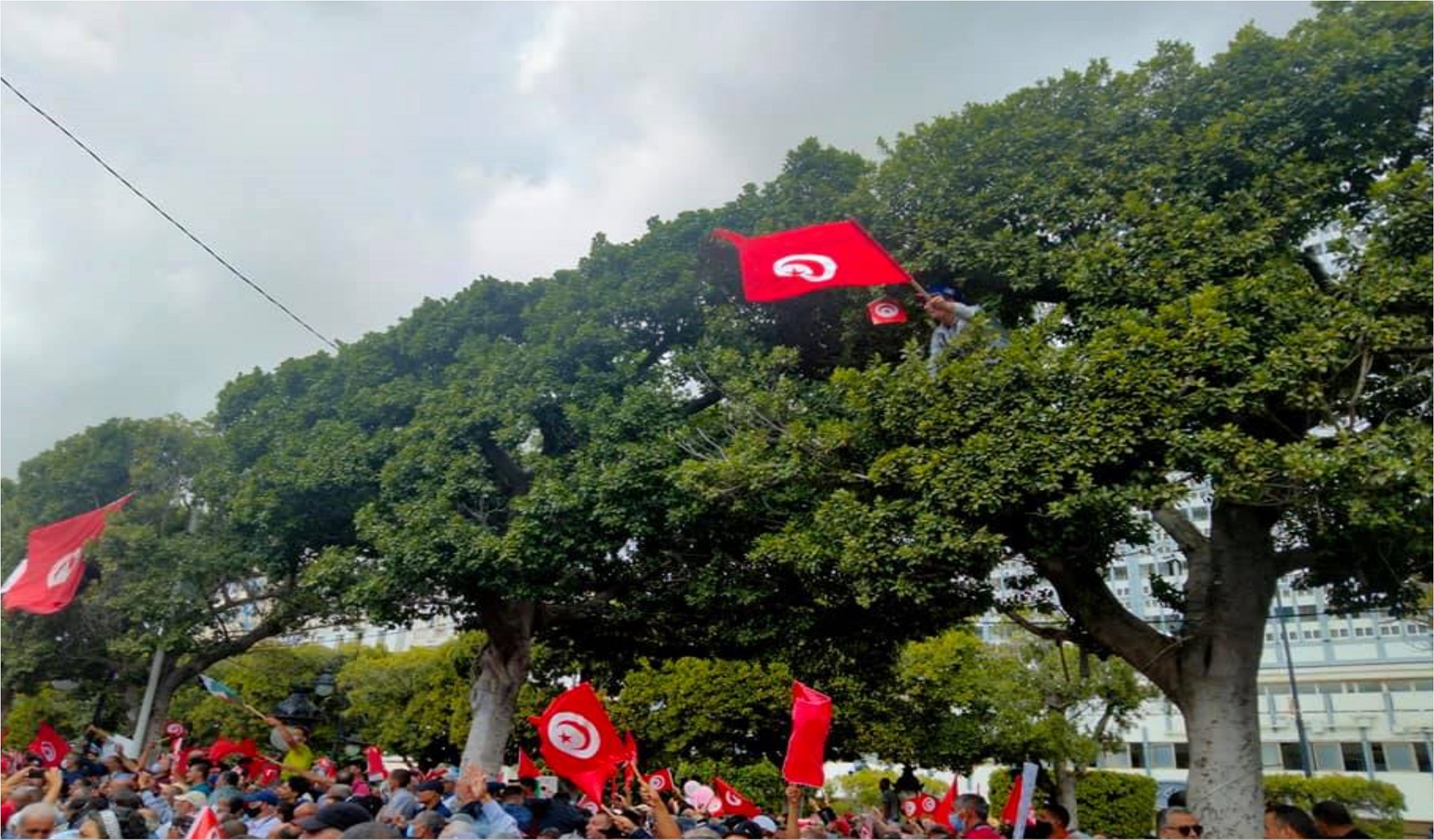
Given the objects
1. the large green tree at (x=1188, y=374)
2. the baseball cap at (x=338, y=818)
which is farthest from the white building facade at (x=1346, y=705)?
the baseball cap at (x=338, y=818)

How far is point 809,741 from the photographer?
7.67 metres

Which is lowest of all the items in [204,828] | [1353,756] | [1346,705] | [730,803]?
[204,828]

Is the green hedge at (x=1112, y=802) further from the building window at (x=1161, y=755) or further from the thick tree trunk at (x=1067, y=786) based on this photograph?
the building window at (x=1161, y=755)

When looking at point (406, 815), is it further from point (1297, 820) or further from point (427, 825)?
point (1297, 820)

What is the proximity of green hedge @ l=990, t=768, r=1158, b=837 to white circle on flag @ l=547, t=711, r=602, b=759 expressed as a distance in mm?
24285

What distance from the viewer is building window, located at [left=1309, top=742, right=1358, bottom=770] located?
42594 millimetres

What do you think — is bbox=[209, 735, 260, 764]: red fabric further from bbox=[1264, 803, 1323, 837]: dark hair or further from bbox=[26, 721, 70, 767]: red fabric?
bbox=[1264, 803, 1323, 837]: dark hair

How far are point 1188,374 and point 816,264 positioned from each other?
420 cm

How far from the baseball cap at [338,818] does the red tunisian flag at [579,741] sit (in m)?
2.42

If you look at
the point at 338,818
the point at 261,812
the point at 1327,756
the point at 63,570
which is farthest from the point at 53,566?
Result: the point at 1327,756

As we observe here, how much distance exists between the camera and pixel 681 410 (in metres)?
13.1

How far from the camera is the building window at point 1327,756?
140 ft

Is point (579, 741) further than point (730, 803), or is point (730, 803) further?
point (730, 803)

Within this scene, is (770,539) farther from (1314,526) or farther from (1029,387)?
(1314,526)
